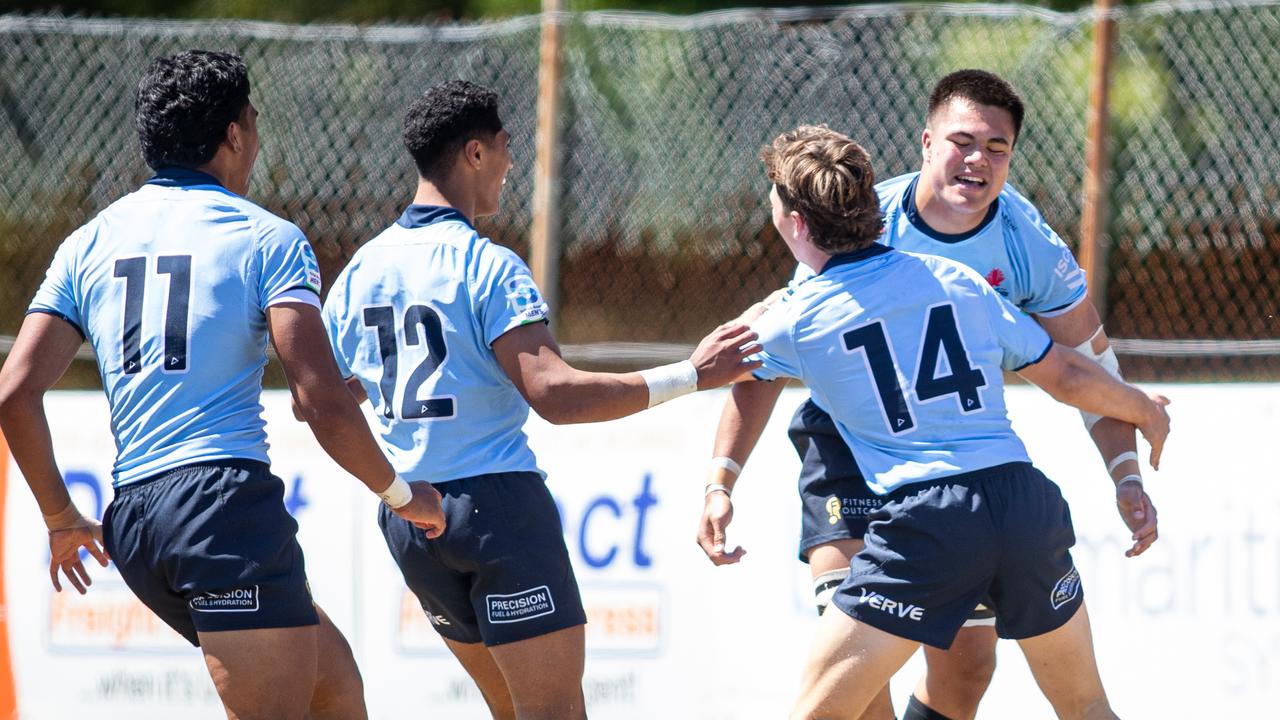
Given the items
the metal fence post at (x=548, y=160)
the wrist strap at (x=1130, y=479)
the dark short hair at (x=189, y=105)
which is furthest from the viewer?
the metal fence post at (x=548, y=160)

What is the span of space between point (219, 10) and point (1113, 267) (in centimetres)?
894

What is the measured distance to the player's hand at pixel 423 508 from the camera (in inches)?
140

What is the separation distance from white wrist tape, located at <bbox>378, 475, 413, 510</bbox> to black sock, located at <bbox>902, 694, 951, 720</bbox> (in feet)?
5.67

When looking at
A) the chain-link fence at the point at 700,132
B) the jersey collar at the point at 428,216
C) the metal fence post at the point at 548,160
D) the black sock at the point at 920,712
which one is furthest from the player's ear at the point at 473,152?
the chain-link fence at the point at 700,132

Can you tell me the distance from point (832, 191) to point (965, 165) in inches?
26.7

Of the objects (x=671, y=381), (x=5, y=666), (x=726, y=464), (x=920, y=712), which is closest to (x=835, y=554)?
(x=726, y=464)

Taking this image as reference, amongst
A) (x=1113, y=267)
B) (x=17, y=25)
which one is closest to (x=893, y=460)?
(x=1113, y=267)

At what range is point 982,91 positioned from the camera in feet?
13.4

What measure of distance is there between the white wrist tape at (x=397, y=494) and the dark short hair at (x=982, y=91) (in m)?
1.87

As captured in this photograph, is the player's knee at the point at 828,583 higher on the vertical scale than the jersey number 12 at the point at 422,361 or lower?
lower

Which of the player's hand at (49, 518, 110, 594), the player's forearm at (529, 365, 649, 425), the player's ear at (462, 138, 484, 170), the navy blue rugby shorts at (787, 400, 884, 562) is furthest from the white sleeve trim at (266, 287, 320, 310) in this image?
the navy blue rugby shorts at (787, 400, 884, 562)

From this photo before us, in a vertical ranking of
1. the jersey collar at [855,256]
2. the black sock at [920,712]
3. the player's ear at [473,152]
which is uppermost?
the player's ear at [473,152]

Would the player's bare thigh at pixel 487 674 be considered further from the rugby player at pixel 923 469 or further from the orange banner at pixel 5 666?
the orange banner at pixel 5 666

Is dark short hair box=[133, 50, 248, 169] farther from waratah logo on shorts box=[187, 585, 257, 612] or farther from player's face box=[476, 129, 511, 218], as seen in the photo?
waratah logo on shorts box=[187, 585, 257, 612]
